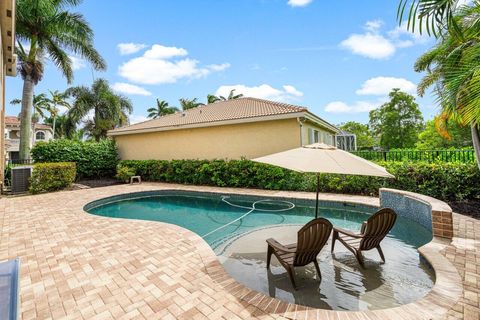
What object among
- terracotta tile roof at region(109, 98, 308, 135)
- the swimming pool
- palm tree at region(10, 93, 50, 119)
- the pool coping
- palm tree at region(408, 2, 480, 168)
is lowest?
the swimming pool

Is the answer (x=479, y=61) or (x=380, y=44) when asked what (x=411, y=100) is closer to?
(x=380, y=44)

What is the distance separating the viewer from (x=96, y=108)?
28.8 metres

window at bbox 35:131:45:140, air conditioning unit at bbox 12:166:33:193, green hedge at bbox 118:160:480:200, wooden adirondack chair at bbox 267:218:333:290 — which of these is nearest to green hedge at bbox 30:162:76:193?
air conditioning unit at bbox 12:166:33:193

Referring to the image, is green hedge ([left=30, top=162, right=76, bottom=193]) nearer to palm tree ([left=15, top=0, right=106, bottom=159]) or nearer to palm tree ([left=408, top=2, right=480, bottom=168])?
palm tree ([left=15, top=0, right=106, bottom=159])

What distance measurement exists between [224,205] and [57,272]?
6515 mm

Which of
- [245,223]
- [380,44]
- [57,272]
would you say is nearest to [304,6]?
[380,44]

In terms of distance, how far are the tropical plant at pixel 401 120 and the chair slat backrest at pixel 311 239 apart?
33585mm

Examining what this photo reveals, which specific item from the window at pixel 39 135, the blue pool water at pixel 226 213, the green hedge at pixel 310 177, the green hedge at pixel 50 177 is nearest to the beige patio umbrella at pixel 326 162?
the blue pool water at pixel 226 213

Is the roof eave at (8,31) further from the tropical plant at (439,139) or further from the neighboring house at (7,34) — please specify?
the tropical plant at (439,139)

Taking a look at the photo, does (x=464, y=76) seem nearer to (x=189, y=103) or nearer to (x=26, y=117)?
(x=26, y=117)

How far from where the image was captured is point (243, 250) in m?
5.11

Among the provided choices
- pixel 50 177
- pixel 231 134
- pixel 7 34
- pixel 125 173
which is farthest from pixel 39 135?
pixel 231 134

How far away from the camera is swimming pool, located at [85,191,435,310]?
3.48m

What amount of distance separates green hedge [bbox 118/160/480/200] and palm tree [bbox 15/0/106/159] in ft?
26.4
